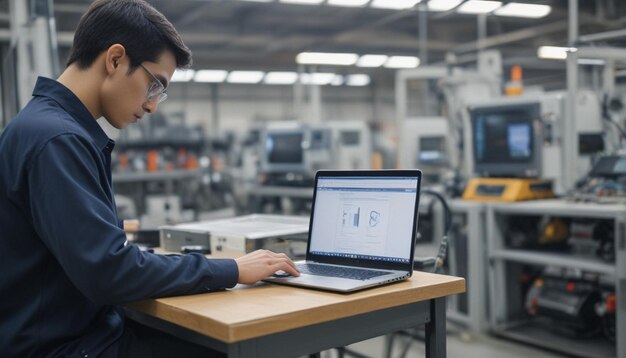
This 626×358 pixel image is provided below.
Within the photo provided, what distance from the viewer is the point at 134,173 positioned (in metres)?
6.81

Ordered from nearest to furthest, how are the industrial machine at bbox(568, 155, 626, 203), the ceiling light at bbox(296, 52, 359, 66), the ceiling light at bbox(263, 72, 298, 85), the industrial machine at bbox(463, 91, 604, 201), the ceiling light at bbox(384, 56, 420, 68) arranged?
1. the industrial machine at bbox(568, 155, 626, 203)
2. the industrial machine at bbox(463, 91, 604, 201)
3. the ceiling light at bbox(296, 52, 359, 66)
4. the ceiling light at bbox(384, 56, 420, 68)
5. the ceiling light at bbox(263, 72, 298, 85)

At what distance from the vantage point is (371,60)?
1116cm

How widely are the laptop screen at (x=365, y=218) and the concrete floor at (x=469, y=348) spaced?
184 cm

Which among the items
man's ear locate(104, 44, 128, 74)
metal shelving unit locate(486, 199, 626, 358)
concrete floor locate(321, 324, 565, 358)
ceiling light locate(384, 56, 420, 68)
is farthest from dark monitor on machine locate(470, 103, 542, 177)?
ceiling light locate(384, 56, 420, 68)

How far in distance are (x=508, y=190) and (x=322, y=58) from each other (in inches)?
242

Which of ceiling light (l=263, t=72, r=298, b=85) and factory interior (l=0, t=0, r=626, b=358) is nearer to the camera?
factory interior (l=0, t=0, r=626, b=358)

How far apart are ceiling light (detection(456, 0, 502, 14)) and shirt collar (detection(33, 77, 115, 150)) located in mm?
5401

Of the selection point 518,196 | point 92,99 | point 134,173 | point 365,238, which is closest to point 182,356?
point 365,238

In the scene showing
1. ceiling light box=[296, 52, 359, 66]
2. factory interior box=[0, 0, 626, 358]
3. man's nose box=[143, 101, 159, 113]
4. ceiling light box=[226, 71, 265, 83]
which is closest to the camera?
man's nose box=[143, 101, 159, 113]

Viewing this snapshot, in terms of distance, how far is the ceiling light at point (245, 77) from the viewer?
13.7 m

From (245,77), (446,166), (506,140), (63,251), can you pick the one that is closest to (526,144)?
(506,140)

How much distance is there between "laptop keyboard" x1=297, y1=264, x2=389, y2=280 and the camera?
1529 mm

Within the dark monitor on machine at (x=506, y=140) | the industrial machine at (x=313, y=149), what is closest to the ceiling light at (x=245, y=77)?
the industrial machine at (x=313, y=149)

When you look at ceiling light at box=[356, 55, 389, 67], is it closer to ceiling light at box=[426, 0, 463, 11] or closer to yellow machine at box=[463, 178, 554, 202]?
Result: ceiling light at box=[426, 0, 463, 11]
